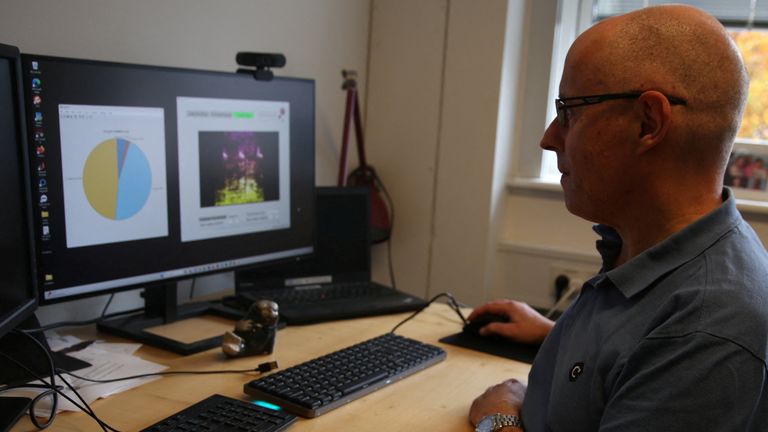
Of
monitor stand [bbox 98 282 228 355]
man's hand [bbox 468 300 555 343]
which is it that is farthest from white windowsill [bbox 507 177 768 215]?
monitor stand [bbox 98 282 228 355]

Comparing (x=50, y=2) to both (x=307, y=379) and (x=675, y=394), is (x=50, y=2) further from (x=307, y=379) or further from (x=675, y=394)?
(x=675, y=394)

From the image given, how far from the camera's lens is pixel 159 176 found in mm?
1493

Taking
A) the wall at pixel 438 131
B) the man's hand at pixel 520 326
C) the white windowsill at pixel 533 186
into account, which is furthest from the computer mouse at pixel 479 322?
the white windowsill at pixel 533 186

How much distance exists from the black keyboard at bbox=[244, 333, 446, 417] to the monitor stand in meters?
0.25

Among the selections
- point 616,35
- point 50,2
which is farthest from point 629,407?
point 50,2

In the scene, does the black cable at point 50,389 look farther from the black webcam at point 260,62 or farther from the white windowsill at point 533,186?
the white windowsill at point 533,186

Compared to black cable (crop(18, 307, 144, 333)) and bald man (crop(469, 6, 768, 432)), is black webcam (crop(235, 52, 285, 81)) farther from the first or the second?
bald man (crop(469, 6, 768, 432))

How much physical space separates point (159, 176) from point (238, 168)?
206 millimetres

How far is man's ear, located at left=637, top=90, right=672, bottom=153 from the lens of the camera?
0.96 m

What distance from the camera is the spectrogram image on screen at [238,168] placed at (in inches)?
62.7

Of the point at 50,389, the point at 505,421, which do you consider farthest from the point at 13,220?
the point at 505,421

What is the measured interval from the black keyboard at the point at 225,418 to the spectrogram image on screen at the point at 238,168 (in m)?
0.57

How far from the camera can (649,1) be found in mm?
2441

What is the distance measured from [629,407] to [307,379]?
569 millimetres
